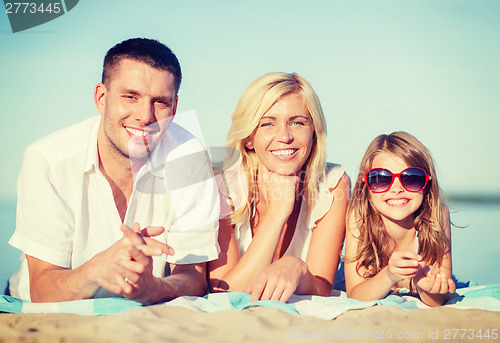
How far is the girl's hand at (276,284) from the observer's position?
10.3 feet

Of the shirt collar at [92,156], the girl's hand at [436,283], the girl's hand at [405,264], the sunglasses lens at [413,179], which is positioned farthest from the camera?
the sunglasses lens at [413,179]

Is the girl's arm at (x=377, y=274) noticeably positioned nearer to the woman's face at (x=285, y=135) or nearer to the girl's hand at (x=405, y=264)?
the girl's hand at (x=405, y=264)

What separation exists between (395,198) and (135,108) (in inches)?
86.5

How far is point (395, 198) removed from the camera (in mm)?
3781

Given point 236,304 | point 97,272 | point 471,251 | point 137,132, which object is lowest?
point 471,251

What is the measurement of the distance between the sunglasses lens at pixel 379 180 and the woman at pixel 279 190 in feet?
0.96

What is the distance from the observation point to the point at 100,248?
3406 mm

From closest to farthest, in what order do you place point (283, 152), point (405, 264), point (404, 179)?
point (405, 264), point (404, 179), point (283, 152)

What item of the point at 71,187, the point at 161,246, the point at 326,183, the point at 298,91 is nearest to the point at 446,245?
the point at 326,183

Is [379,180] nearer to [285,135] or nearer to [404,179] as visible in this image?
[404,179]

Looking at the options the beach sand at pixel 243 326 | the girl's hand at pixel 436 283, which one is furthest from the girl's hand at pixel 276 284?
the girl's hand at pixel 436 283

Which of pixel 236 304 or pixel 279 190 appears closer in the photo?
pixel 236 304

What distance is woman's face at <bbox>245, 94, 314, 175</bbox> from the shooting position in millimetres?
3891

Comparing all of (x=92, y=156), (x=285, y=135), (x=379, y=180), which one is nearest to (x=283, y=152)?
(x=285, y=135)
